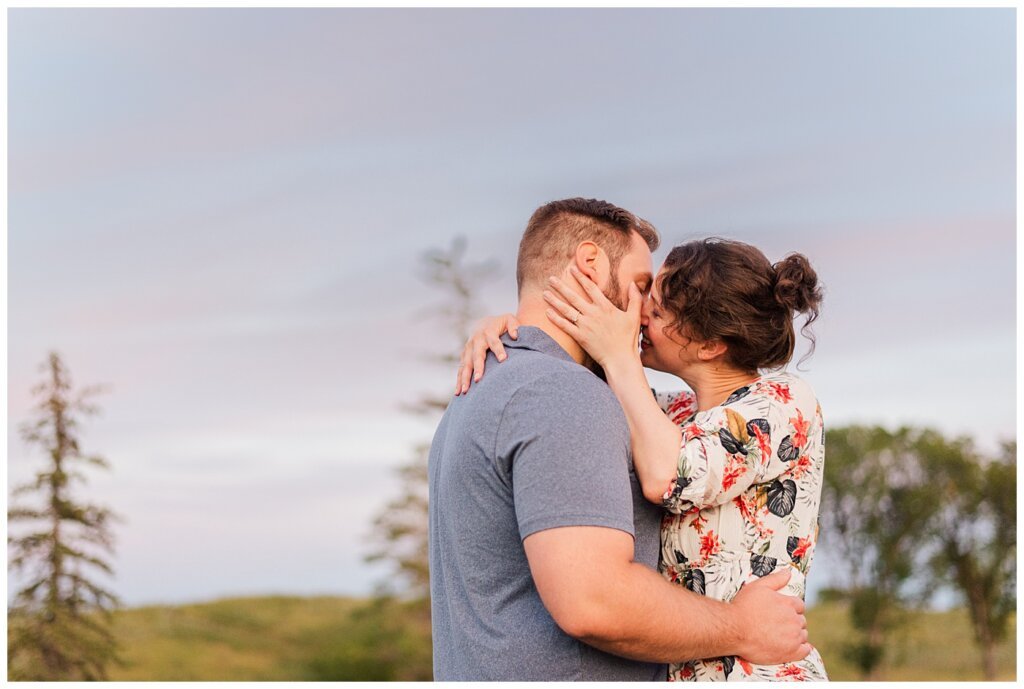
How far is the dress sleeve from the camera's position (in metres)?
2.62

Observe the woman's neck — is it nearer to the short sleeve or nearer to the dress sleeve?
the dress sleeve

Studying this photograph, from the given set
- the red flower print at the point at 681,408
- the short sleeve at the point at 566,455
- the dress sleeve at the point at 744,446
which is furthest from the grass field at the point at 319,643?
the short sleeve at the point at 566,455

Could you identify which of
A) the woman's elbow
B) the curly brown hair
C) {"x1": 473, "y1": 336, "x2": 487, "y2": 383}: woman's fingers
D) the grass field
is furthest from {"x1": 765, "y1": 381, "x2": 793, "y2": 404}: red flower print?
the grass field

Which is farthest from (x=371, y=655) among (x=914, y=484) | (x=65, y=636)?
(x=914, y=484)

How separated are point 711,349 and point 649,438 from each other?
0.50 m

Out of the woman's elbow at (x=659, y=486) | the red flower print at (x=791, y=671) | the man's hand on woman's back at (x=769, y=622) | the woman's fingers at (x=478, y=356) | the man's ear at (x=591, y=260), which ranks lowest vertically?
the red flower print at (x=791, y=671)

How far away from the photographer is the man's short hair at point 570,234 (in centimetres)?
305

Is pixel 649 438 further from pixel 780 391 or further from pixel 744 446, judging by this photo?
pixel 780 391

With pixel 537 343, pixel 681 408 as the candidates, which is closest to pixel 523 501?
pixel 537 343

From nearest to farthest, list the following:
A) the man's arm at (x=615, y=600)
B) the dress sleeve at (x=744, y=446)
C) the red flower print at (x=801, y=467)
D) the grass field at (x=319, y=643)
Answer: the man's arm at (x=615, y=600)
the dress sleeve at (x=744, y=446)
the red flower print at (x=801, y=467)
the grass field at (x=319, y=643)

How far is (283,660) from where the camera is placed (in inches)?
633

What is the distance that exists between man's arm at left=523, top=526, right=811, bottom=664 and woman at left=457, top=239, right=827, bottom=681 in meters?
0.22

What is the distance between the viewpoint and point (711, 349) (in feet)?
9.81

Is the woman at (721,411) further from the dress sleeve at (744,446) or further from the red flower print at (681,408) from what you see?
the red flower print at (681,408)
